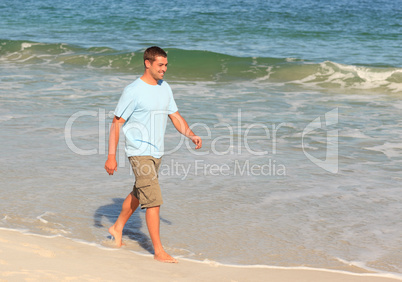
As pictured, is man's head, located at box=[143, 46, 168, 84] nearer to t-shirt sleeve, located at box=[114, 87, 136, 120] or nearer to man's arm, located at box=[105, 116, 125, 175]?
t-shirt sleeve, located at box=[114, 87, 136, 120]

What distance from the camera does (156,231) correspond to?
4312 millimetres

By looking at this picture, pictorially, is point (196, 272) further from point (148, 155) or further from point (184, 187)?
point (184, 187)

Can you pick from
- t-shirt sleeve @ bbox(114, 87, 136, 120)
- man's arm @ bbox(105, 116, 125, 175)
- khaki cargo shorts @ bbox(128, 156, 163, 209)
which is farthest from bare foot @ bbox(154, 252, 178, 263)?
t-shirt sleeve @ bbox(114, 87, 136, 120)

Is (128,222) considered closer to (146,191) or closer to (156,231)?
(156,231)

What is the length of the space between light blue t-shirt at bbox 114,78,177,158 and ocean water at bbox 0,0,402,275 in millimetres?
921

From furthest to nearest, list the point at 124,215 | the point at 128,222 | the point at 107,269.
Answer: the point at 128,222 < the point at 124,215 < the point at 107,269

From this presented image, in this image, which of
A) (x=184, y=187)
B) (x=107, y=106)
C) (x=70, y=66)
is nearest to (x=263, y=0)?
(x=70, y=66)

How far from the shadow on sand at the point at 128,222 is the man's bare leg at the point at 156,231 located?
0.90 ft

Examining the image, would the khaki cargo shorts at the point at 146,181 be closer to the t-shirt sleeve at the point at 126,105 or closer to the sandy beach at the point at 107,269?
the t-shirt sleeve at the point at 126,105

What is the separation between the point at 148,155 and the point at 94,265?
86 cm

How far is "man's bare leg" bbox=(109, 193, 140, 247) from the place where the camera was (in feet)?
14.7

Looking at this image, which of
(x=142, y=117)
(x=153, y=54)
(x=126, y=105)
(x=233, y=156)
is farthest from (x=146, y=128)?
(x=233, y=156)

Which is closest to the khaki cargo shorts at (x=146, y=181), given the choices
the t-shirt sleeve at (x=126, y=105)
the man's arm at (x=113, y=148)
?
the man's arm at (x=113, y=148)

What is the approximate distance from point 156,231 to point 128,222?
1044mm
